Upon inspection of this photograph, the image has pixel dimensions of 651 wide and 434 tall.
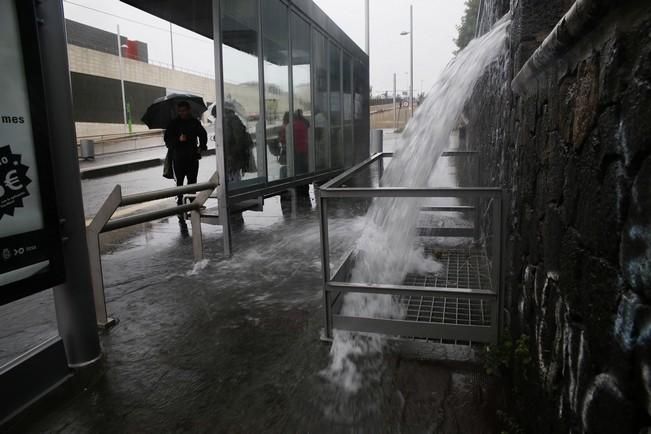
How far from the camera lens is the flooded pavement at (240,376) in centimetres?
242

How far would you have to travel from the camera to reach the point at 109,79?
30.3m

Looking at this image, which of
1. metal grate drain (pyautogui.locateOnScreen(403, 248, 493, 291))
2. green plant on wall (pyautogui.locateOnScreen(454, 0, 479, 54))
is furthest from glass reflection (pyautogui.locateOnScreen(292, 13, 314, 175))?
green plant on wall (pyautogui.locateOnScreen(454, 0, 479, 54))

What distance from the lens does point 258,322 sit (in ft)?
11.8

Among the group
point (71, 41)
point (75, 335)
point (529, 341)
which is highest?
point (71, 41)

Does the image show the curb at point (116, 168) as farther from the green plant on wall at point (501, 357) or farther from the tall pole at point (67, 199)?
the green plant on wall at point (501, 357)

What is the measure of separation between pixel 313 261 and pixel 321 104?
4.28m

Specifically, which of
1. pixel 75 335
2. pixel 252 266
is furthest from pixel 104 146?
pixel 75 335

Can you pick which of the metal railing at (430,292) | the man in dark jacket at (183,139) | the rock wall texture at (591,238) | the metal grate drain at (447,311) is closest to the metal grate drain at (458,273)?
the metal railing at (430,292)

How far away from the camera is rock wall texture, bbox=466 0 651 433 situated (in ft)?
3.38

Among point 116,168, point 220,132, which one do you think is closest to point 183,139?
point 220,132

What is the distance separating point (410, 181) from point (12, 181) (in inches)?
111

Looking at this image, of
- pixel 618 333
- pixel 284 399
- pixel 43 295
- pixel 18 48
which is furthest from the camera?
pixel 43 295

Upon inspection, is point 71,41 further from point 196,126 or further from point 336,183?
point 336,183

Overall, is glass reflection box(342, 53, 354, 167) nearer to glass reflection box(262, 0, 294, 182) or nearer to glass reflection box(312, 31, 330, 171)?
glass reflection box(312, 31, 330, 171)
